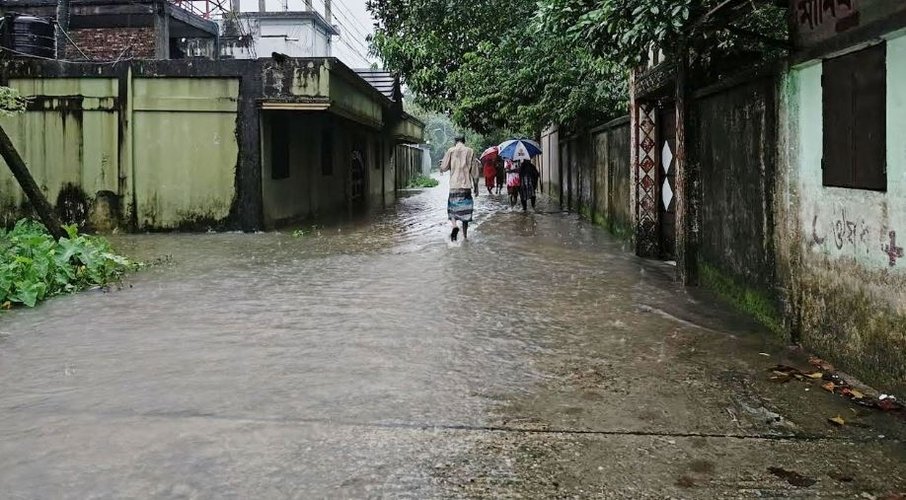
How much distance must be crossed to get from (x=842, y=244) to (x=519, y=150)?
17466 mm

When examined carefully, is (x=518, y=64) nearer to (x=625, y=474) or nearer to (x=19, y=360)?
(x=19, y=360)

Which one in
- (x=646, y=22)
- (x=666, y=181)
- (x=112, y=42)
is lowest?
(x=666, y=181)

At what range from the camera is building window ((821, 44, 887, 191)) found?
473 cm

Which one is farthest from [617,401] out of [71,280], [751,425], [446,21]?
[446,21]

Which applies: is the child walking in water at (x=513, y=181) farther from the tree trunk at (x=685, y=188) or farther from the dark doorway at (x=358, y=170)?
the tree trunk at (x=685, y=188)

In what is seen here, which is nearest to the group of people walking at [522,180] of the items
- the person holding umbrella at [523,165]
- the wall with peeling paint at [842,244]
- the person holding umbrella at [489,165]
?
the person holding umbrella at [523,165]

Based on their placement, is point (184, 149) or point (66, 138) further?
point (184, 149)

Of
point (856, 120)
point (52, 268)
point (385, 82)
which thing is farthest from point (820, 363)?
point (385, 82)

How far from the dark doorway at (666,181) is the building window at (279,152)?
8.10m

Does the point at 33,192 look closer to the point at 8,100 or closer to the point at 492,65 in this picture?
the point at 8,100

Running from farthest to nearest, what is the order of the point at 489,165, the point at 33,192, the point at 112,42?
1. the point at 489,165
2. the point at 112,42
3. the point at 33,192

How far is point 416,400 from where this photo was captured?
4.89 metres

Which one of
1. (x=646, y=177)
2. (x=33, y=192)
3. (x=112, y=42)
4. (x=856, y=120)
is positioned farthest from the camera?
(x=112, y=42)

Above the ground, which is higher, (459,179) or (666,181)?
(459,179)
